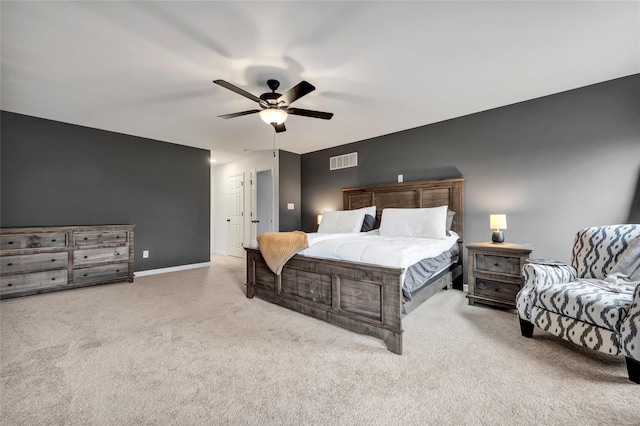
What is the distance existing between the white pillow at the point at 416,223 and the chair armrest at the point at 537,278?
3.60 feet

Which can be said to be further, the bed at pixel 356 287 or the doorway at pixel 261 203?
the doorway at pixel 261 203

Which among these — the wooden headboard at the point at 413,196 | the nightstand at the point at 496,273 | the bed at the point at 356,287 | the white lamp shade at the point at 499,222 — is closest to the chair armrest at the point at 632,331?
the nightstand at the point at 496,273

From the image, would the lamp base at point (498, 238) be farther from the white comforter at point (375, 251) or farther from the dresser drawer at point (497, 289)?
the white comforter at point (375, 251)

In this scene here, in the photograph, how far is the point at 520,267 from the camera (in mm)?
2762

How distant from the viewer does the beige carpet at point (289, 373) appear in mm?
1406

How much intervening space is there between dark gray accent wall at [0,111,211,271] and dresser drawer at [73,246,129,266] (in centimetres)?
52

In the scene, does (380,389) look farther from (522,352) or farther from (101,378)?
(101,378)

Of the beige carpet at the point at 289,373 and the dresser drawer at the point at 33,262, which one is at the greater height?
the dresser drawer at the point at 33,262

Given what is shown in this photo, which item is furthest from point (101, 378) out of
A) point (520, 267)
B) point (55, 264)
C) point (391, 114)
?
point (391, 114)

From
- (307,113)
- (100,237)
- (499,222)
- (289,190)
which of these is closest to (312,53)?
(307,113)

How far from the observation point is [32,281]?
3373mm

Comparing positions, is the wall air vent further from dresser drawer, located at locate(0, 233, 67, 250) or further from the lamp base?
dresser drawer, located at locate(0, 233, 67, 250)

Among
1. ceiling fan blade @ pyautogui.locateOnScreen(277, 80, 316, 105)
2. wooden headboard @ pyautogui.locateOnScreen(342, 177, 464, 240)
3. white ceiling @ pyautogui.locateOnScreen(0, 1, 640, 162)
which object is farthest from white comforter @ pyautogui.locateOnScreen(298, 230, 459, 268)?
white ceiling @ pyautogui.locateOnScreen(0, 1, 640, 162)

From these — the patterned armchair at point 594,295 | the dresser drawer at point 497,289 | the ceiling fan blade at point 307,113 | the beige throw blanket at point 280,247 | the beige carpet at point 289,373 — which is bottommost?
the beige carpet at point 289,373
